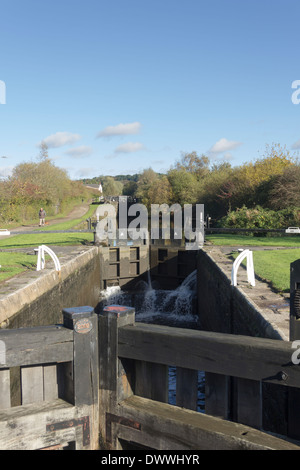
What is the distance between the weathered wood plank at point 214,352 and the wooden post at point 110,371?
8cm

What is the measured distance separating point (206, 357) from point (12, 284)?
5640 mm

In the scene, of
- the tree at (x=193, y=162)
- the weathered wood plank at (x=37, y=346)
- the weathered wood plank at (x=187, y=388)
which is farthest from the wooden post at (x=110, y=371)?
the tree at (x=193, y=162)

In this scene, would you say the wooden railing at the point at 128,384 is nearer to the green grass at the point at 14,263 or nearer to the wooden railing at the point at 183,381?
the wooden railing at the point at 183,381

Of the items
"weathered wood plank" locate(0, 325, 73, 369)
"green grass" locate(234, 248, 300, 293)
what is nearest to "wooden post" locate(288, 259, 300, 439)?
"weathered wood plank" locate(0, 325, 73, 369)

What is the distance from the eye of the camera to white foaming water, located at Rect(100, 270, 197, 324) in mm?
14476

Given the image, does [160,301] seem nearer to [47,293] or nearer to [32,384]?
[47,293]

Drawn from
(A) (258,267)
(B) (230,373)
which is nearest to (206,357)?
(B) (230,373)

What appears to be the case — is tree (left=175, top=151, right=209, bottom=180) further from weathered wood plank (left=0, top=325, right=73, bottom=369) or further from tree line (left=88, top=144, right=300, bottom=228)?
weathered wood plank (left=0, top=325, right=73, bottom=369)

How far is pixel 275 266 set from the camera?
31.7ft

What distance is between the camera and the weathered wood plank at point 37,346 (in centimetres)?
300

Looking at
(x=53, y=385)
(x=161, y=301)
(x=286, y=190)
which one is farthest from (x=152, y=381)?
(x=286, y=190)

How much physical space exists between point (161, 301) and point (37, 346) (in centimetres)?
1272

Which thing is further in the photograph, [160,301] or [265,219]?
[265,219]

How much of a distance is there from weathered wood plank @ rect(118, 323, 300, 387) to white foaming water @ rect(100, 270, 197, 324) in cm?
1080
